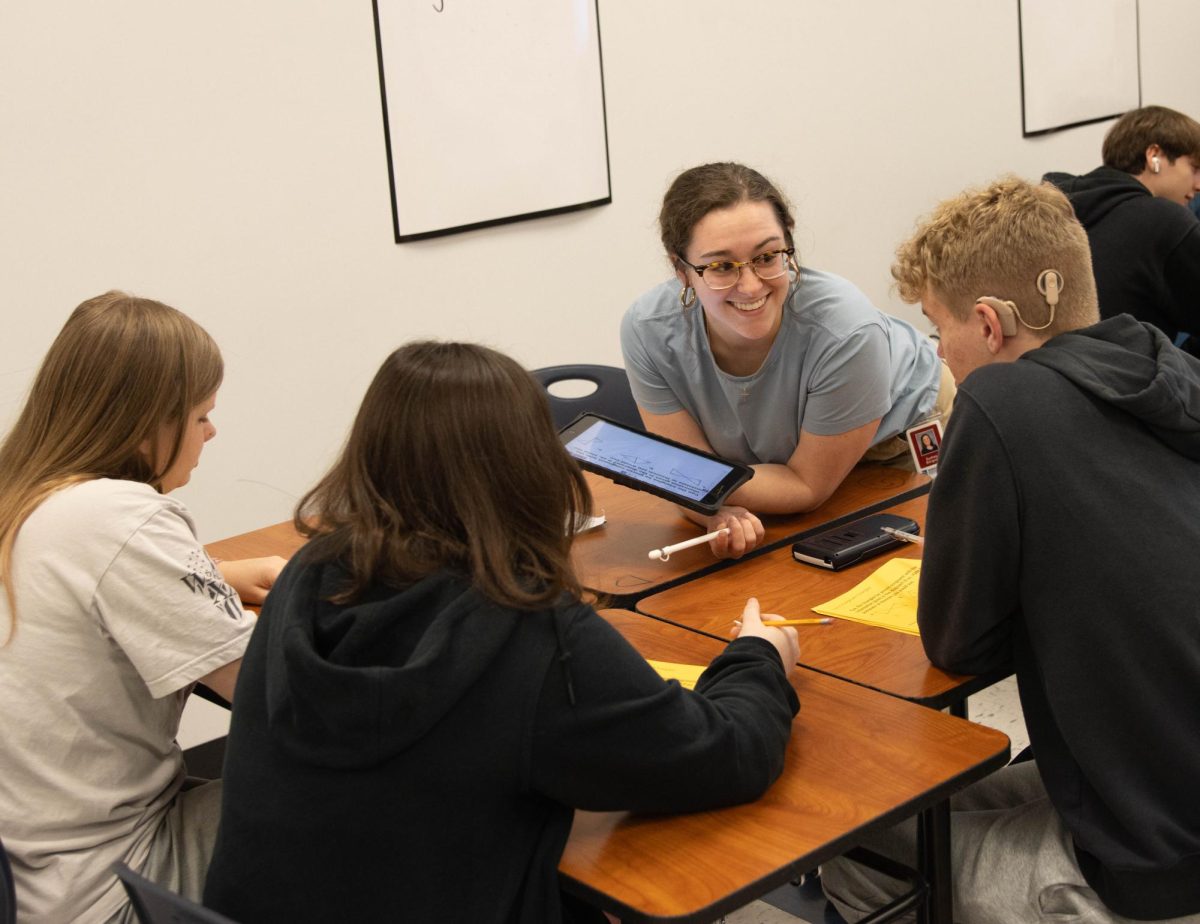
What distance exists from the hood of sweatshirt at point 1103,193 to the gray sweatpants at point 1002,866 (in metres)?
2.32

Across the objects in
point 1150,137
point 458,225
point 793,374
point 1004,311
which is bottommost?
point 793,374

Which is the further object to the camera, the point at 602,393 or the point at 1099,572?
the point at 602,393

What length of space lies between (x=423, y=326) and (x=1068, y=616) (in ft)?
7.70

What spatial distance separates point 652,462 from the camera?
232 centimetres

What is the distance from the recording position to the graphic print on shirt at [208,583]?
1.64 metres

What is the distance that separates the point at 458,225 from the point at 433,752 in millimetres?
2507

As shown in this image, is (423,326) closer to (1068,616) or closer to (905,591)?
(905,591)

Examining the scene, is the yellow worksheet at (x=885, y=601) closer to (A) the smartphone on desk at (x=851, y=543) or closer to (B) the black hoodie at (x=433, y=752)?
(A) the smartphone on desk at (x=851, y=543)

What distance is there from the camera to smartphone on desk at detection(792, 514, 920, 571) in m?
2.17

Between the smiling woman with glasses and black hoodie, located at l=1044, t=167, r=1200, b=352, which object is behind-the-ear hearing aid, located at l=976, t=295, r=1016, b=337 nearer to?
the smiling woman with glasses

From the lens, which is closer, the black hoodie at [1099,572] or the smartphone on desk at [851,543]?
the black hoodie at [1099,572]

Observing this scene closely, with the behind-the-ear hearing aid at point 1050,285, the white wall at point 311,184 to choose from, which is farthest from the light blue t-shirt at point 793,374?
the white wall at point 311,184

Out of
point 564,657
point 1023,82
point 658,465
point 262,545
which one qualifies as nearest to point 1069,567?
point 564,657

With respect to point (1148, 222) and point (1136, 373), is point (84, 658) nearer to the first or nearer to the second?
point (1136, 373)
